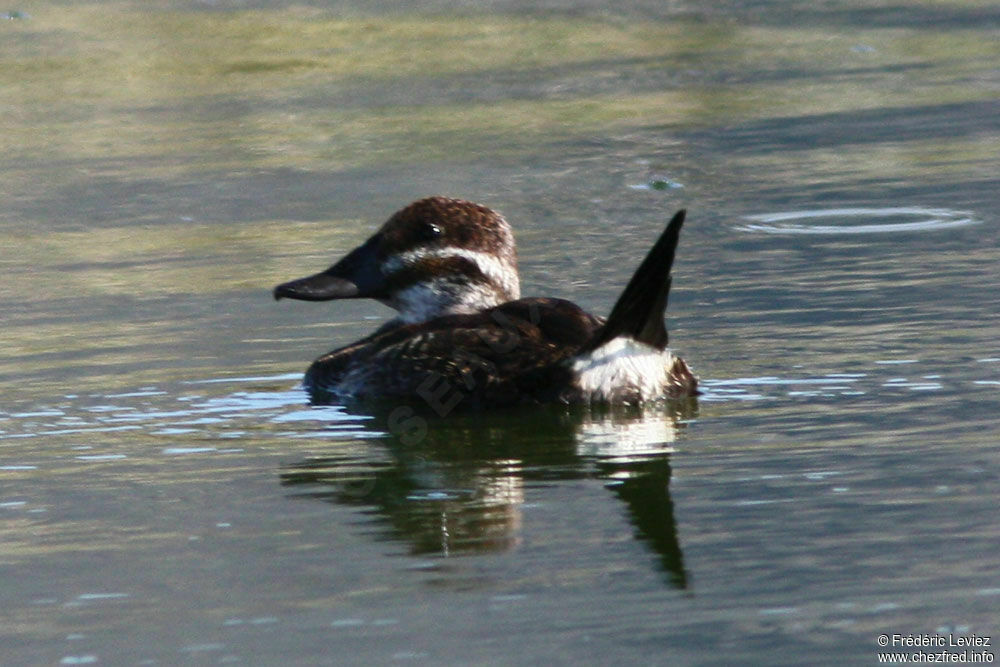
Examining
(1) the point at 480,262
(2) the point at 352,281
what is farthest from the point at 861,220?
→ (2) the point at 352,281

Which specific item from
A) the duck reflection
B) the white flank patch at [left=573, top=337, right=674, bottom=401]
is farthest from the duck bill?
the white flank patch at [left=573, top=337, right=674, bottom=401]

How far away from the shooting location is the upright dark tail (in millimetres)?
5727

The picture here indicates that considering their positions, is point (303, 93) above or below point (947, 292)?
above

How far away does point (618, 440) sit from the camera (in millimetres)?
5828

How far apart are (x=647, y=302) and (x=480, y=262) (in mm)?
1181

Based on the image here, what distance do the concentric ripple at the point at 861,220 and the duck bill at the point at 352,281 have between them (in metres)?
2.75

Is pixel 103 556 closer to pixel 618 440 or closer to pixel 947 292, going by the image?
pixel 618 440

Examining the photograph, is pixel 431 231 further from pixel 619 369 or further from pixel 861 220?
pixel 861 220

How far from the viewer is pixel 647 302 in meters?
5.88

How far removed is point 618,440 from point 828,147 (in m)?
6.12

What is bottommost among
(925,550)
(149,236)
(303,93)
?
(925,550)

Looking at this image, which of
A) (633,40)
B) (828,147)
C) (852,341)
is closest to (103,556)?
(852,341)

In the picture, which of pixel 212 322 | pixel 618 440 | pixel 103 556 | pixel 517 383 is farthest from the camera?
pixel 212 322

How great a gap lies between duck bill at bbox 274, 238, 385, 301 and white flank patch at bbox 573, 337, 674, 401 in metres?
1.22
